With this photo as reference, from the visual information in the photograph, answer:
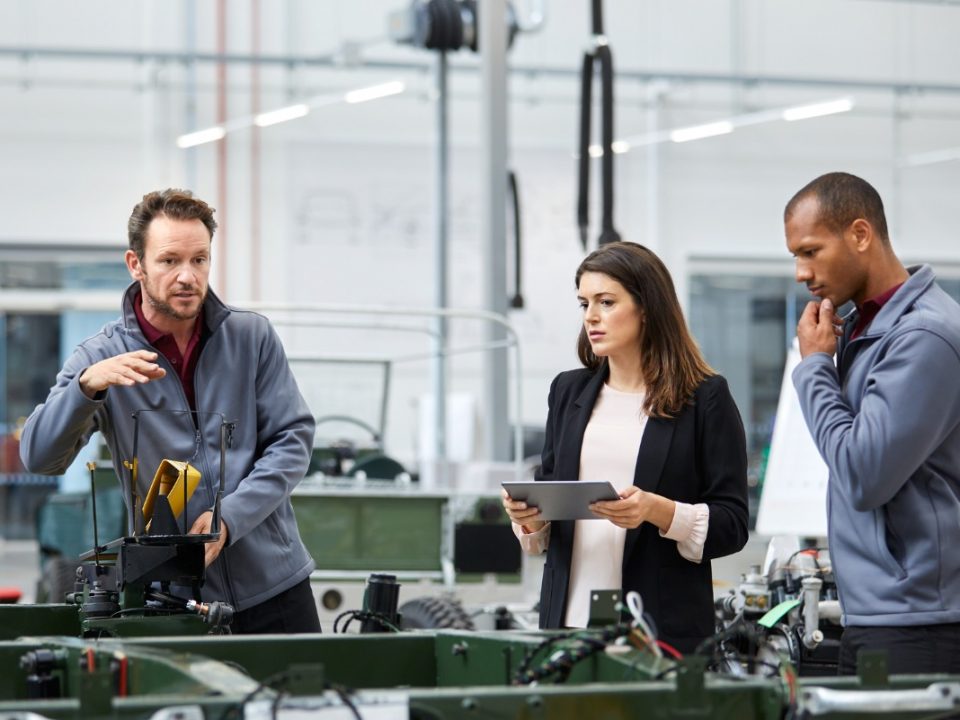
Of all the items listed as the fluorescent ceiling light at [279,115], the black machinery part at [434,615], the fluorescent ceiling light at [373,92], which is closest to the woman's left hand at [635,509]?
the black machinery part at [434,615]

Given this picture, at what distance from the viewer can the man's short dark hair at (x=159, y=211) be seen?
7.97 feet

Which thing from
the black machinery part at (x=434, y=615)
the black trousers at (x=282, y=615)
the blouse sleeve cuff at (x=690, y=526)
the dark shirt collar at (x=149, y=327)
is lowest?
the black machinery part at (x=434, y=615)

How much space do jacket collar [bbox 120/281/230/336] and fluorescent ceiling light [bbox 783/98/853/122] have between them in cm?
869

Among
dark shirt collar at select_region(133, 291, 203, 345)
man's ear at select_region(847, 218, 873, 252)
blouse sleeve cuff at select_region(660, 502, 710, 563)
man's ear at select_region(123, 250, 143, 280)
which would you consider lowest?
blouse sleeve cuff at select_region(660, 502, 710, 563)

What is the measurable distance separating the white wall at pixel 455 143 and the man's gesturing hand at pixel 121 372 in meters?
8.69

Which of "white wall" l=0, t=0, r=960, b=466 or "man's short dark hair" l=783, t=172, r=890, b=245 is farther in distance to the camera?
"white wall" l=0, t=0, r=960, b=466

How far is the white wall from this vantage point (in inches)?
427

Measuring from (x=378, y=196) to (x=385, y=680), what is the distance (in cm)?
975

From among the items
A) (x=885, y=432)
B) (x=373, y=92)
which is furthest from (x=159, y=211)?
(x=373, y=92)

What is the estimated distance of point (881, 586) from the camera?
207 cm

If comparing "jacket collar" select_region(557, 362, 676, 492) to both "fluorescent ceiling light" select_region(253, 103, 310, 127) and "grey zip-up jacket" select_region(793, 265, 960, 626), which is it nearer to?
"grey zip-up jacket" select_region(793, 265, 960, 626)

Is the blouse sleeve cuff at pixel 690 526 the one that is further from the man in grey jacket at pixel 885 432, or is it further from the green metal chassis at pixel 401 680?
the green metal chassis at pixel 401 680

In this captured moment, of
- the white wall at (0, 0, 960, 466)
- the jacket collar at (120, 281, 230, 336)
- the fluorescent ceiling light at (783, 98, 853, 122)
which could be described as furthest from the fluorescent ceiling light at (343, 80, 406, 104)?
the jacket collar at (120, 281, 230, 336)

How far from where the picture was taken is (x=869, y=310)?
222cm
